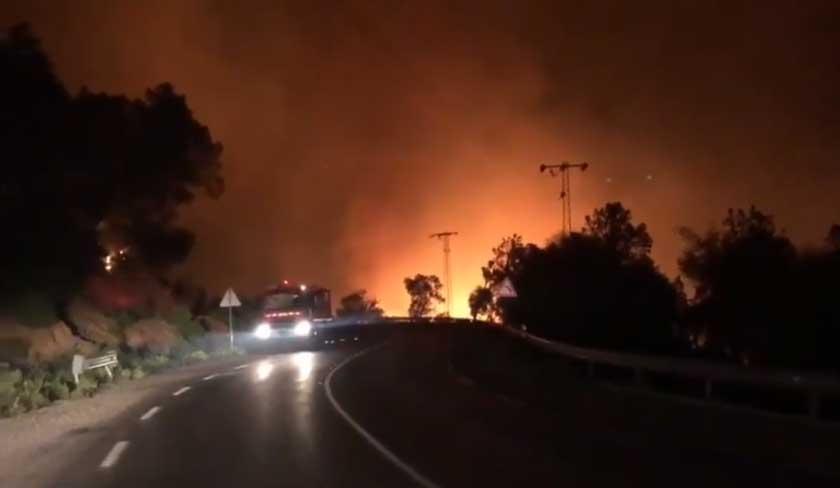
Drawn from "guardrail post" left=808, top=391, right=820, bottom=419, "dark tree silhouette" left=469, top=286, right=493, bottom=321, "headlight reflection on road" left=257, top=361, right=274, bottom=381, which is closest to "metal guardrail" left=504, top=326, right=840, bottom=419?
"guardrail post" left=808, top=391, right=820, bottom=419

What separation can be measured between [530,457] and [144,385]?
64.0ft

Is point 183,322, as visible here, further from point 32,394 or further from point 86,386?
point 32,394

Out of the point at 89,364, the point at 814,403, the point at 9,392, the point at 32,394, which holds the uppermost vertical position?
the point at 814,403

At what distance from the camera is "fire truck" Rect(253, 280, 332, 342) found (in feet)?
165

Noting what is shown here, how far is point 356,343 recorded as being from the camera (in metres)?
52.7

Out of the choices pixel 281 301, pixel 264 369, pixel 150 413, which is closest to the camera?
pixel 150 413

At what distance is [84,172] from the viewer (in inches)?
1766

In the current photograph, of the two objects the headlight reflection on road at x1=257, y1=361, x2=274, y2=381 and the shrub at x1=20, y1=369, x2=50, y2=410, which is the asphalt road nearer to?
the shrub at x1=20, y1=369, x2=50, y2=410

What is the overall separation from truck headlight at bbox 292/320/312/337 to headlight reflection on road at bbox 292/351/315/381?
5.05 metres

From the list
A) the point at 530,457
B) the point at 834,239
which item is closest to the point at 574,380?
the point at 530,457

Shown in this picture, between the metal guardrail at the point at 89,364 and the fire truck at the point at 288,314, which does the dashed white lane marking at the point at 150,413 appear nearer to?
the metal guardrail at the point at 89,364

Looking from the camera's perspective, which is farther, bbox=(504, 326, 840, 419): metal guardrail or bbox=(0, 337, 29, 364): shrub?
bbox=(0, 337, 29, 364): shrub

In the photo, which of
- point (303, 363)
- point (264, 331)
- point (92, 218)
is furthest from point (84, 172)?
point (303, 363)

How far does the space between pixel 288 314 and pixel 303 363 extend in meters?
13.5
